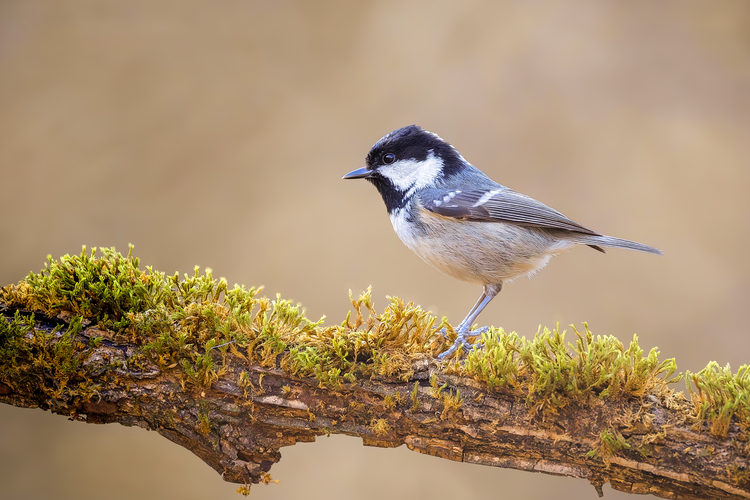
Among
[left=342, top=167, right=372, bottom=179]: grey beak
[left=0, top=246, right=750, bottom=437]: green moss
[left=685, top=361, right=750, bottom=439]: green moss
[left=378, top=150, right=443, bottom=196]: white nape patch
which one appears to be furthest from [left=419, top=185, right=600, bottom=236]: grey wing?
[left=685, top=361, right=750, bottom=439]: green moss

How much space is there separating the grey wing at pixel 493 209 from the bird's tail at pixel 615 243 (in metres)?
0.03

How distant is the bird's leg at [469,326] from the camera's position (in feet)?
6.12

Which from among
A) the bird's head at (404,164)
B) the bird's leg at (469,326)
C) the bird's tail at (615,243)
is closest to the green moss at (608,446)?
the bird's leg at (469,326)

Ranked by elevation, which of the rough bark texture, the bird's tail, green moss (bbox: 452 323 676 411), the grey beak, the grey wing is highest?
the grey beak

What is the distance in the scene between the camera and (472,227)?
2.29m

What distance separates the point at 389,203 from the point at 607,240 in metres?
1.04

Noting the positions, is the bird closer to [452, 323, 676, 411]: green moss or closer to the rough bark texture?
[452, 323, 676, 411]: green moss

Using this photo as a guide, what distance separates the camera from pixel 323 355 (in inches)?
67.8

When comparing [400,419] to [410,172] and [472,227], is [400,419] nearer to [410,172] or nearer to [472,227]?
[472,227]

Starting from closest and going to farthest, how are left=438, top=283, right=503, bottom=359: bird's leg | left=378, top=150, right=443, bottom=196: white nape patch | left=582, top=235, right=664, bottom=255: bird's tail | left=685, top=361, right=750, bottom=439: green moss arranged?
left=685, top=361, right=750, bottom=439: green moss → left=438, top=283, right=503, bottom=359: bird's leg → left=582, top=235, right=664, bottom=255: bird's tail → left=378, top=150, right=443, bottom=196: white nape patch

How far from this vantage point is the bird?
2.27 m

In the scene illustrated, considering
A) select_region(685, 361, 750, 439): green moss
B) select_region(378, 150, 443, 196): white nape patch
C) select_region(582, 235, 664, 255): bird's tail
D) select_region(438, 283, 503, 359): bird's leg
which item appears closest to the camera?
select_region(685, 361, 750, 439): green moss

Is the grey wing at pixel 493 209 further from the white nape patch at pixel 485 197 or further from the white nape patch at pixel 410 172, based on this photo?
the white nape patch at pixel 410 172

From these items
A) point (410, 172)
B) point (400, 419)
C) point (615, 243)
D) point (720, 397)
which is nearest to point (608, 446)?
point (720, 397)
